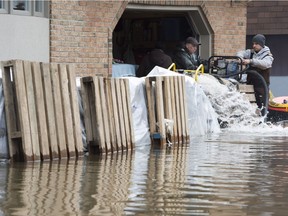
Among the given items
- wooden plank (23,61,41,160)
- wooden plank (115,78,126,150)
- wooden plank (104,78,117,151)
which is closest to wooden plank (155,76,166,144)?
wooden plank (115,78,126,150)

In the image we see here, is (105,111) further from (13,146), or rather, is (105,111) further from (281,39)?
(281,39)

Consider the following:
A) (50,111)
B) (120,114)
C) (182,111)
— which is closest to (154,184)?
(50,111)

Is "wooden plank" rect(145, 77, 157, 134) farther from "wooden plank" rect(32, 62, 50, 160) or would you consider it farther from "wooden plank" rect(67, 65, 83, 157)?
"wooden plank" rect(32, 62, 50, 160)

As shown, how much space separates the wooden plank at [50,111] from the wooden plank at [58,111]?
0.06 meters

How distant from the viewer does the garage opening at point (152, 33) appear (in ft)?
78.1

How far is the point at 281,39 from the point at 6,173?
22.5 meters

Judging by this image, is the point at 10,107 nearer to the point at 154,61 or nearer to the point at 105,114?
the point at 105,114

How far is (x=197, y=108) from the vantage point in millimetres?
17516

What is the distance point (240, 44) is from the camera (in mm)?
24453

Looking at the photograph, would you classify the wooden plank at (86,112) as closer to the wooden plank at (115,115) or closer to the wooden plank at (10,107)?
the wooden plank at (115,115)

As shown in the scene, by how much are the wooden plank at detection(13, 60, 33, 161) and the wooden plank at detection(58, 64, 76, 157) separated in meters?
0.78

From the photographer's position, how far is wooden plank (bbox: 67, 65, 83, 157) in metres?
12.5

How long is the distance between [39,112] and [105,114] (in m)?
1.50

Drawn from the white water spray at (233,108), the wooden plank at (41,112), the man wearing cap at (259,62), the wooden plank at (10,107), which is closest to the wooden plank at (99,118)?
the wooden plank at (41,112)
